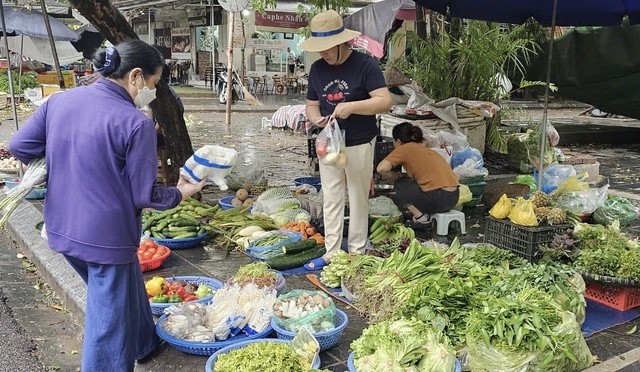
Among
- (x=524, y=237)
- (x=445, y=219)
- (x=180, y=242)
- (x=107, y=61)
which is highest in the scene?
(x=107, y=61)

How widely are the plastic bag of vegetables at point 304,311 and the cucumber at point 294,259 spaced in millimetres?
1065

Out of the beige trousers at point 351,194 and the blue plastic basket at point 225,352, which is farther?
the beige trousers at point 351,194

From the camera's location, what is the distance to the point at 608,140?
15148 mm

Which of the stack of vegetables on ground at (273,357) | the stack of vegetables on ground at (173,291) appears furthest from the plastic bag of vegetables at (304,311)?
the stack of vegetables on ground at (173,291)

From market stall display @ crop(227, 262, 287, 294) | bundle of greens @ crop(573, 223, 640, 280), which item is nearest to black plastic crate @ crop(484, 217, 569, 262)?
bundle of greens @ crop(573, 223, 640, 280)

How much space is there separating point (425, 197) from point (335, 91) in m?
1.83

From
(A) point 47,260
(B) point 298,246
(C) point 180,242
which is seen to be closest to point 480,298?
(B) point 298,246

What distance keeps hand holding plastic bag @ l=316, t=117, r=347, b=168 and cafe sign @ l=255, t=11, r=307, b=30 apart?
65.8ft

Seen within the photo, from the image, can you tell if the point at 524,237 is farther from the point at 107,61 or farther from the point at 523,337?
the point at 107,61

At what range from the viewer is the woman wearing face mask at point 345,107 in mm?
4582

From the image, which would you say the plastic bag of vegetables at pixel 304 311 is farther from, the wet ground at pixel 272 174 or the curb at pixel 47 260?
the curb at pixel 47 260

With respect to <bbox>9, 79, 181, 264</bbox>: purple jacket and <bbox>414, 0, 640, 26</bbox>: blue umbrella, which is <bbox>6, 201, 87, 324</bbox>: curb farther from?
<bbox>414, 0, 640, 26</bbox>: blue umbrella

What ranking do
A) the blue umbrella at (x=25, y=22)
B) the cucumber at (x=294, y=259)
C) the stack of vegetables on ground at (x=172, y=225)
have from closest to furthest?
the cucumber at (x=294, y=259) → the stack of vegetables on ground at (x=172, y=225) → the blue umbrella at (x=25, y=22)

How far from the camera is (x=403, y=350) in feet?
9.87
